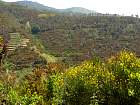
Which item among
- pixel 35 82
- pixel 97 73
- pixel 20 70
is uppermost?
pixel 97 73

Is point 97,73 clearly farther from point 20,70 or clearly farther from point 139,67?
point 20,70

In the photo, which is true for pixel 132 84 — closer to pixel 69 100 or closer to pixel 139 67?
pixel 139 67

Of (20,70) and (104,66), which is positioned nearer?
(104,66)

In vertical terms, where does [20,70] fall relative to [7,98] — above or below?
below

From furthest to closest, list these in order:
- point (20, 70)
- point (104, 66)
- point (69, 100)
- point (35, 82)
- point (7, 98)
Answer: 1. point (20, 70)
2. point (35, 82)
3. point (104, 66)
4. point (69, 100)
5. point (7, 98)

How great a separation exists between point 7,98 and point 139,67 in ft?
60.7

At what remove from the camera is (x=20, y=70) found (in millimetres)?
150000

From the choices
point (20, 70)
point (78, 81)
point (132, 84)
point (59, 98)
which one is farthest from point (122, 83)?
point (20, 70)

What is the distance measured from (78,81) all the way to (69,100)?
123 inches

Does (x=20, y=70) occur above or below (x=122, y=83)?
below

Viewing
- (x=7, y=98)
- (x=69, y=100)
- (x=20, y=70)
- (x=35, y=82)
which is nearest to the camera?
(x=7, y=98)

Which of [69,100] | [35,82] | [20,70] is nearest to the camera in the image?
[69,100]

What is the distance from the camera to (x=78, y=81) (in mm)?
51656

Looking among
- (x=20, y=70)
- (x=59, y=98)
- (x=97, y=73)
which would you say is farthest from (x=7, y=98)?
(x=20, y=70)
